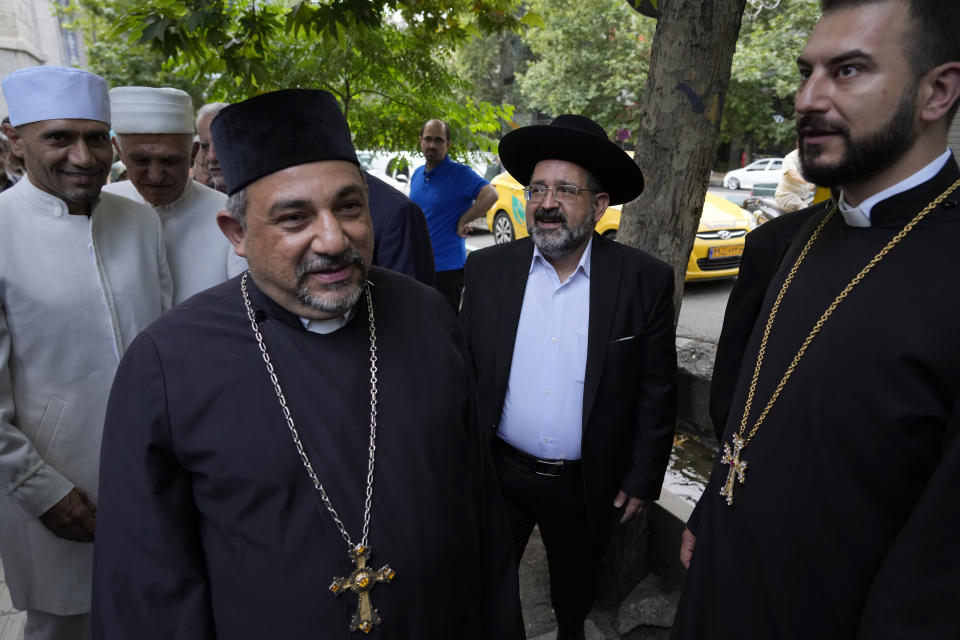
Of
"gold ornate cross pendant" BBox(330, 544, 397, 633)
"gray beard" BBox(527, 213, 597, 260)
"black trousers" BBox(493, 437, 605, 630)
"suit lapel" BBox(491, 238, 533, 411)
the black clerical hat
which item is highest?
the black clerical hat

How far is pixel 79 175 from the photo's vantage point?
2209 millimetres

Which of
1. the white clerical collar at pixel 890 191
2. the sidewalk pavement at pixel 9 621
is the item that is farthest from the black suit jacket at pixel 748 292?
the sidewalk pavement at pixel 9 621

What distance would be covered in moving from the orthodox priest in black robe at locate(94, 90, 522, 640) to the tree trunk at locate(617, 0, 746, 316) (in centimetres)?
162

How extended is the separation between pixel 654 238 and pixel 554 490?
4.13 ft

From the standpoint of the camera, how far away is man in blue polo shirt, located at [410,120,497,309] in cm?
622

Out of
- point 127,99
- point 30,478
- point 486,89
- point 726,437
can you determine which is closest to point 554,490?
point 726,437

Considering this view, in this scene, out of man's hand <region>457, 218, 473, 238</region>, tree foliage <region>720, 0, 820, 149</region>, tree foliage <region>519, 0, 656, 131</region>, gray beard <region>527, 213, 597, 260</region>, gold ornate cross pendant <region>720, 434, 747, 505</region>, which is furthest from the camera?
tree foliage <region>519, 0, 656, 131</region>

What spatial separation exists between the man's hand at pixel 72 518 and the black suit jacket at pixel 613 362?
1.52 metres

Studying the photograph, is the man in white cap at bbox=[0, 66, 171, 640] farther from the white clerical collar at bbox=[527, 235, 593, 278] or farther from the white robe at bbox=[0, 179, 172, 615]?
the white clerical collar at bbox=[527, 235, 593, 278]

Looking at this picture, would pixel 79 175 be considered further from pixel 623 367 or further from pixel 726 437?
pixel 726 437

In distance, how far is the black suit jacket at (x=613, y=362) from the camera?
2465mm

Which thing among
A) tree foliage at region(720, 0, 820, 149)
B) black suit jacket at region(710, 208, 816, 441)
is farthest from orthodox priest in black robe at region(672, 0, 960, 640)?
tree foliage at region(720, 0, 820, 149)

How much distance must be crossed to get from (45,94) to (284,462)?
1.73 m

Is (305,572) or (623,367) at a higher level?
(623,367)
